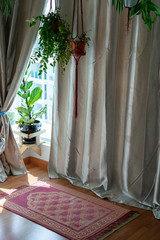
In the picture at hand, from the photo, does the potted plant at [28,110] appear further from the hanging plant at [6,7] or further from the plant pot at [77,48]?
the plant pot at [77,48]

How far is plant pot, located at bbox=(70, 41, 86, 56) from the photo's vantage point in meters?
3.23

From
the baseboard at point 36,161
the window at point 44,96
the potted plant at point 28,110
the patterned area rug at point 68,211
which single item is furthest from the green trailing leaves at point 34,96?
the patterned area rug at point 68,211

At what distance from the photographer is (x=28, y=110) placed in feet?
13.1

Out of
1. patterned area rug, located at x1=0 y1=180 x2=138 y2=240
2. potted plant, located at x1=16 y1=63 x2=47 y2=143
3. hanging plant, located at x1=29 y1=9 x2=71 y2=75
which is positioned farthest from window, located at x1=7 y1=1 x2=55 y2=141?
patterned area rug, located at x1=0 y1=180 x2=138 y2=240

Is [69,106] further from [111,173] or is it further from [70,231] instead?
[70,231]

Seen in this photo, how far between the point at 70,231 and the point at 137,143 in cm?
97

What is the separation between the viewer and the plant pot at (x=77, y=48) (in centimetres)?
323

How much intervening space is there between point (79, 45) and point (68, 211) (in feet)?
4.88

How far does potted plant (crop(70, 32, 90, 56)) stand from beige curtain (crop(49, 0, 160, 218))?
0.27ft

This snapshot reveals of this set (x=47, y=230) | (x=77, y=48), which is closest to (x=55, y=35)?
(x=77, y=48)

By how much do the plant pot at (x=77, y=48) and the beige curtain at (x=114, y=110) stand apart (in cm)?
10

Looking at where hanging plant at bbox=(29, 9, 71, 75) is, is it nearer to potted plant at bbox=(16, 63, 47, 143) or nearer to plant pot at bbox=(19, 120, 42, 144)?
potted plant at bbox=(16, 63, 47, 143)

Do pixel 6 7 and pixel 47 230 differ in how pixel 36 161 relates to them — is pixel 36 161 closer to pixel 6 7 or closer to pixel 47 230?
pixel 47 230

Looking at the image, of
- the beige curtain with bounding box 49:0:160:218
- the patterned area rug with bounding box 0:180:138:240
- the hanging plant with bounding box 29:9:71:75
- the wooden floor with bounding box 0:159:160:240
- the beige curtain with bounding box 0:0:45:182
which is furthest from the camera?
the beige curtain with bounding box 0:0:45:182
